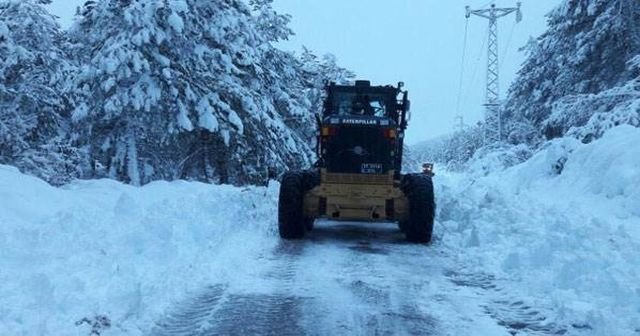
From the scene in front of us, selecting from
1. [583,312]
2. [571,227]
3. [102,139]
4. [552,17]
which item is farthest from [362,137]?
[552,17]

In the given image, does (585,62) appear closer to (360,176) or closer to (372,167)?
(372,167)

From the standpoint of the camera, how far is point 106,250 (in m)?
7.50

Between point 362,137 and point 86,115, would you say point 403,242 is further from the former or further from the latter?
point 86,115

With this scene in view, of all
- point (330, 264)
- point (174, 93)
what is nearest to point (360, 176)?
point (330, 264)

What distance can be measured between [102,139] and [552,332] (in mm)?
17071

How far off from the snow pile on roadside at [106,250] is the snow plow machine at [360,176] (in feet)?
3.00

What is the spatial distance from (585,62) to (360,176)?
14933 mm

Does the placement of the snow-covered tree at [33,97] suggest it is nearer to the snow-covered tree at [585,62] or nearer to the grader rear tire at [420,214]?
the grader rear tire at [420,214]

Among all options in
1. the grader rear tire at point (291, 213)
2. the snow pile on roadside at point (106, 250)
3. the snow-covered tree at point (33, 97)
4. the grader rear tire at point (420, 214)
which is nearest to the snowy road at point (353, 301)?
the snow pile on roadside at point (106, 250)

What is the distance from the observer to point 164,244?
823cm

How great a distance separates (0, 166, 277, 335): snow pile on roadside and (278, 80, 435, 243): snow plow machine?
915mm

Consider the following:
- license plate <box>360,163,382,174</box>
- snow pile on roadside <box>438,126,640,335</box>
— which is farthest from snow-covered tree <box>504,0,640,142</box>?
license plate <box>360,163,382,174</box>

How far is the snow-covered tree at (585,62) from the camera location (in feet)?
66.9

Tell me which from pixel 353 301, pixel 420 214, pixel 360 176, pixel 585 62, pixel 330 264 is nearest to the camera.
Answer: pixel 353 301
